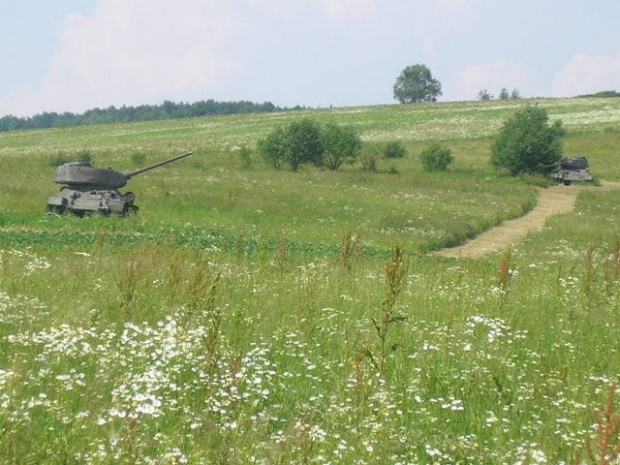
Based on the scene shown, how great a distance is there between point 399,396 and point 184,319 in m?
2.36

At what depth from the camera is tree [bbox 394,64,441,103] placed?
170 meters

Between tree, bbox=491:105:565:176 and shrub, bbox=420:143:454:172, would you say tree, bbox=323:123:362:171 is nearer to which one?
shrub, bbox=420:143:454:172

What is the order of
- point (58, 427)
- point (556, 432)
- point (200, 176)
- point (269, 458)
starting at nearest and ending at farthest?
point (269, 458)
point (58, 427)
point (556, 432)
point (200, 176)

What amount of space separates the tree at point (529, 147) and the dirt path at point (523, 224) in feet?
8.64

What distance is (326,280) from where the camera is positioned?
10820mm

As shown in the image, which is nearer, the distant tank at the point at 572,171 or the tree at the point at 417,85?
the distant tank at the point at 572,171

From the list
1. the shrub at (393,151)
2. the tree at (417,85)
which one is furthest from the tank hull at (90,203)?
the tree at (417,85)

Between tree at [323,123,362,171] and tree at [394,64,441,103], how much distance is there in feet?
389

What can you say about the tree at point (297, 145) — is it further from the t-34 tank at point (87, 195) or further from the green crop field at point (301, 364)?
the green crop field at point (301, 364)

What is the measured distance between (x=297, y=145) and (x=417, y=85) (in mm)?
122377

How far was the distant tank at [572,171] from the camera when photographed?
50219 millimetres

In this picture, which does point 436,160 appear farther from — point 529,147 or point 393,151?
point 393,151

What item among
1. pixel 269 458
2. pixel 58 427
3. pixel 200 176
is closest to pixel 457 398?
pixel 269 458

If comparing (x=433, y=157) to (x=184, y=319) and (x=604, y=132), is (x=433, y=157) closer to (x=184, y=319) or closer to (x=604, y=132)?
(x=604, y=132)
